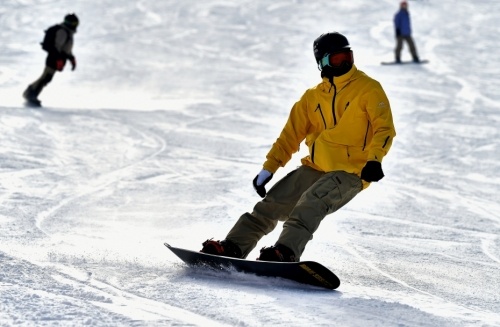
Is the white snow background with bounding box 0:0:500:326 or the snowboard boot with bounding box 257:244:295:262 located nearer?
the white snow background with bounding box 0:0:500:326

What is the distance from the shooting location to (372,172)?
491cm

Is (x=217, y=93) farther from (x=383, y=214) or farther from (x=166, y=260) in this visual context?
(x=166, y=260)

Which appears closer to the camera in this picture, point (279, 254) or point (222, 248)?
point (279, 254)

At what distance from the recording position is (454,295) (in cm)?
508

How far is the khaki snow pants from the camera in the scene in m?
4.96

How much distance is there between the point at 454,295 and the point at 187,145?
6.78 metres

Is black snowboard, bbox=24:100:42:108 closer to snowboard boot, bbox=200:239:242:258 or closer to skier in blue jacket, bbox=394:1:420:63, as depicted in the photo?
snowboard boot, bbox=200:239:242:258

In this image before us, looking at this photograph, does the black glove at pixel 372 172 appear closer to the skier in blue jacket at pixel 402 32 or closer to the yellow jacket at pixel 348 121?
the yellow jacket at pixel 348 121

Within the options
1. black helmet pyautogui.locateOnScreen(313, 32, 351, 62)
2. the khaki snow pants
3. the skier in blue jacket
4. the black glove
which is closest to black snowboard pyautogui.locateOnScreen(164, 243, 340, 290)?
the khaki snow pants

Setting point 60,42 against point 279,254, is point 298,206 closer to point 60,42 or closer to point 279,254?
point 279,254

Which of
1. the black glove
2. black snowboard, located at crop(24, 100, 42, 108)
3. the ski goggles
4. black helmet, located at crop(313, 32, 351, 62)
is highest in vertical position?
black helmet, located at crop(313, 32, 351, 62)

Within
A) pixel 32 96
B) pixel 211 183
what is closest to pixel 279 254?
pixel 211 183

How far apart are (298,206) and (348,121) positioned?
618 millimetres

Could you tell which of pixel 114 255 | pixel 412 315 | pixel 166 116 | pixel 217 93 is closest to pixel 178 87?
pixel 217 93
